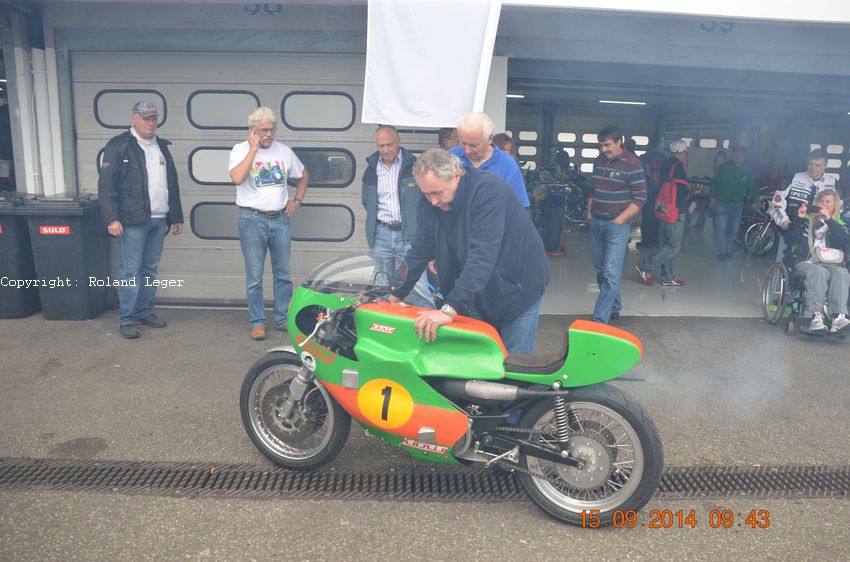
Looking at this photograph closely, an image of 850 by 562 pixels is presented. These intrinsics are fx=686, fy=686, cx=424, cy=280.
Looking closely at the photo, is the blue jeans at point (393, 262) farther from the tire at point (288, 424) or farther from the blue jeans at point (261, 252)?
the blue jeans at point (261, 252)

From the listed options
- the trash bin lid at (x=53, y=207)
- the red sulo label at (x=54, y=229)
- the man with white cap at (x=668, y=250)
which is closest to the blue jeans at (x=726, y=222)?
the man with white cap at (x=668, y=250)

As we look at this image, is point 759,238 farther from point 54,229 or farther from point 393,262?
point 54,229

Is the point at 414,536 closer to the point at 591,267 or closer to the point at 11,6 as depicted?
the point at 11,6

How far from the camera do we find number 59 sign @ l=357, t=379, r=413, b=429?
333 centimetres

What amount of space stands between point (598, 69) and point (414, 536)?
21.0 ft

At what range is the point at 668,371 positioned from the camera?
5.49 metres

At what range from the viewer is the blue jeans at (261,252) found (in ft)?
19.5

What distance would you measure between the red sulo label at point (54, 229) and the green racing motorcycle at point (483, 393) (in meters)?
3.90

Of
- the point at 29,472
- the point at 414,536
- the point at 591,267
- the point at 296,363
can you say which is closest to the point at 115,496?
the point at 29,472

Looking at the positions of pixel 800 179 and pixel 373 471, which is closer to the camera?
pixel 373 471

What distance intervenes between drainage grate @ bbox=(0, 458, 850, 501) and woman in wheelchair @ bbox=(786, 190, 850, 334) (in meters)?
2.71

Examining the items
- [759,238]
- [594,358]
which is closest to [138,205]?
[594,358]

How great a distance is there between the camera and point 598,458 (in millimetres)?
3213

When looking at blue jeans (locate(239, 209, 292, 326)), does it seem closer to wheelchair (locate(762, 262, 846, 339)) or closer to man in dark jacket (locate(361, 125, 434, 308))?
man in dark jacket (locate(361, 125, 434, 308))
